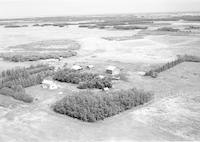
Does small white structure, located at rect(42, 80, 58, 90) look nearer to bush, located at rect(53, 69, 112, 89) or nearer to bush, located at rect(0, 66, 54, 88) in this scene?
bush, located at rect(0, 66, 54, 88)

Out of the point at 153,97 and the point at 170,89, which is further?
the point at 170,89

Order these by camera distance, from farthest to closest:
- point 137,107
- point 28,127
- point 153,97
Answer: point 153,97 → point 137,107 → point 28,127

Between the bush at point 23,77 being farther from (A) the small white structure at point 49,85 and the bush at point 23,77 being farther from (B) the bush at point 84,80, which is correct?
(B) the bush at point 84,80

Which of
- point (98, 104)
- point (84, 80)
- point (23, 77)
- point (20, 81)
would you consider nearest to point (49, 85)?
point (20, 81)

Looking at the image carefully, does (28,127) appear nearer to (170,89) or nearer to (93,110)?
(93,110)

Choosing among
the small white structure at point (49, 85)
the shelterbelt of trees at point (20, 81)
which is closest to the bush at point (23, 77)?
the shelterbelt of trees at point (20, 81)

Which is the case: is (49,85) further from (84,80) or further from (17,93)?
(84,80)

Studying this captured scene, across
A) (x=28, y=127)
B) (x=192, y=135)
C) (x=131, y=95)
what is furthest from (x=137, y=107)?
(x=28, y=127)
